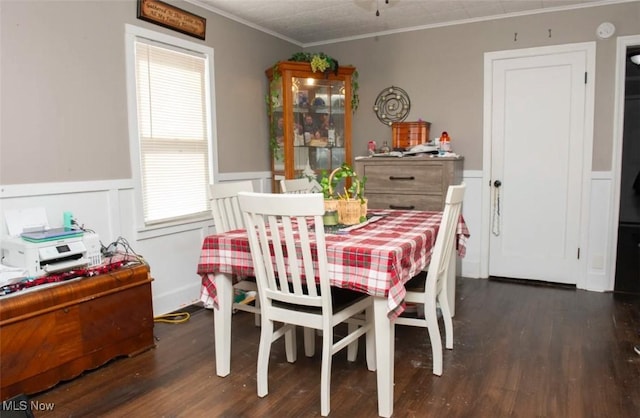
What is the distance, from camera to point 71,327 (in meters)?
2.33

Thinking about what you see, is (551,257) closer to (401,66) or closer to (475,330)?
(475,330)

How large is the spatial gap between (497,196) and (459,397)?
2.47 metres

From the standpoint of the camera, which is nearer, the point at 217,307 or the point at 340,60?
the point at 217,307

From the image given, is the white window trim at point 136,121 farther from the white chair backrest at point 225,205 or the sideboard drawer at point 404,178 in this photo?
the sideboard drawer at point 404,178

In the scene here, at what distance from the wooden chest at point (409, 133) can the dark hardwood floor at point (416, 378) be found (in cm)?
176

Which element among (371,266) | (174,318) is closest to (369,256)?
(371,266)

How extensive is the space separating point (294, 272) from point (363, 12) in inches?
111

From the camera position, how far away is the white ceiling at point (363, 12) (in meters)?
3.68

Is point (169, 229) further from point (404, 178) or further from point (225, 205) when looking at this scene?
point (404, 178)

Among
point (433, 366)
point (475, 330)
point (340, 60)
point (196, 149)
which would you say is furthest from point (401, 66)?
point (433, 366)

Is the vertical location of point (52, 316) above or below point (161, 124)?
below

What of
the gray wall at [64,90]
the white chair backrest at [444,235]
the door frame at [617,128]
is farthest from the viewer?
the door frame at [617,128]

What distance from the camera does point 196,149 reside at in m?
3.69

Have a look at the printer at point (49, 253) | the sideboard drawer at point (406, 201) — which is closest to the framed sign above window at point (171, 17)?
the printer at point (49, 253)
